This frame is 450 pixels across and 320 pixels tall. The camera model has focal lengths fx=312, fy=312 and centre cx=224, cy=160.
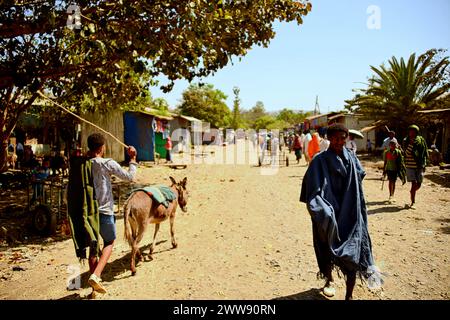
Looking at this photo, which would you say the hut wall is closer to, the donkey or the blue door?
the blue door

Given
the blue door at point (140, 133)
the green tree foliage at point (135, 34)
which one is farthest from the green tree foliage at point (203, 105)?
the green tree foliage at point (135, 34)

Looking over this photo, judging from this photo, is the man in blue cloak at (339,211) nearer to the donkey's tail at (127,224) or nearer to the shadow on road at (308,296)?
the shadow on road at (308,296)

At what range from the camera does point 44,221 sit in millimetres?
6469

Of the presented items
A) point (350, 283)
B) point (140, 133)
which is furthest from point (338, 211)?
point (140, 133)

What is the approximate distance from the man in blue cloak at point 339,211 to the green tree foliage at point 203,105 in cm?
4545

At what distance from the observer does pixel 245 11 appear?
689cm

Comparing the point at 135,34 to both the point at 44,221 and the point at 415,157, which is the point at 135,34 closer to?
the point at 44,221

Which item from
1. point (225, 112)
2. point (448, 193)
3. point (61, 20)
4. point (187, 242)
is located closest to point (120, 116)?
point (61, 20)

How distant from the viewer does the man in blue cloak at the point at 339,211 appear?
320 centimetres

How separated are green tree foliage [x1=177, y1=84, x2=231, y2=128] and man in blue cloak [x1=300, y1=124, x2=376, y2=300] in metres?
45.4

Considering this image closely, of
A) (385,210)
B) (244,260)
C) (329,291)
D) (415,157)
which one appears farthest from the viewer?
(385,210)

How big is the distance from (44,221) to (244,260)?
4362 millimetres

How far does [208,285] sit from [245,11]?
18.7 feet

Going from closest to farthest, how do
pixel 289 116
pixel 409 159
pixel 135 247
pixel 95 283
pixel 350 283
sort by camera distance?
1. pixel 350 283
2. pixel 95 283
3. pixel 135 247
4. pixel 409 159
5. pixel 289 116
